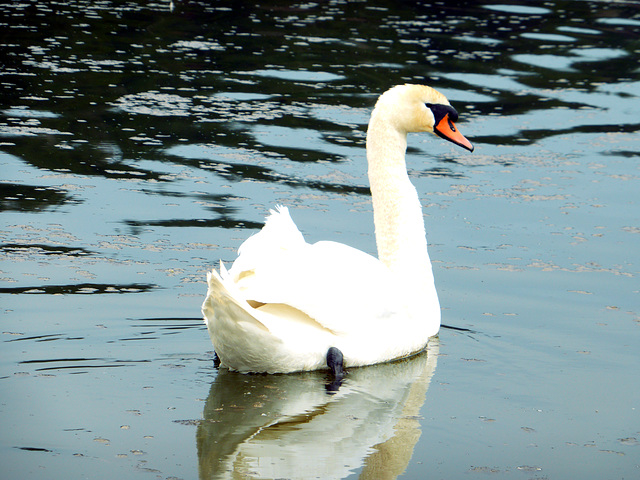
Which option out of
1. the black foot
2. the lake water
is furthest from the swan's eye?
the black foot

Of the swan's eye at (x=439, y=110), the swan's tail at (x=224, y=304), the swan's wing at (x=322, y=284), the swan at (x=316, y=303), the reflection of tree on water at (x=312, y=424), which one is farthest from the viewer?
the swan's eye at (x=439, y=110)

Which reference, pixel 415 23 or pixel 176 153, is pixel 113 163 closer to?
pixel 176 153

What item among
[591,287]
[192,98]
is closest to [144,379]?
[591,287]

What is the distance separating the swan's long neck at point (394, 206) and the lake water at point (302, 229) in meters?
0.58

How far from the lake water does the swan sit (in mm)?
156

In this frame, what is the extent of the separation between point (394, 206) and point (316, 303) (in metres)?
1.35

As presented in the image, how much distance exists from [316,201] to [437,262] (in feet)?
5.26

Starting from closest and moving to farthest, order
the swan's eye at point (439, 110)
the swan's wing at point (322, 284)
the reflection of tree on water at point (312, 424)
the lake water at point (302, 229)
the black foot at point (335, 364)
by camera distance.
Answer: the reflection of tree on water at point (312, 424), the lake water at point (302, 229), the swan's wing at point (322, 284), the black foot at point (335, 364), the swan's eye at point (439, 110)

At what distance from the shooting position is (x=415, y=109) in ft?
23.2

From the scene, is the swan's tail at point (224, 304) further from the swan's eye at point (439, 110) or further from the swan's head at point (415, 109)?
the swan's eye at point (439, 110)

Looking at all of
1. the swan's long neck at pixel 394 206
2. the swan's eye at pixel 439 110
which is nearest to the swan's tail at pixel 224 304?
the swan's long neck at pixel 394 206

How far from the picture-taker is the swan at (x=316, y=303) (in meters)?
5.70

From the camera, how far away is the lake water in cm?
522

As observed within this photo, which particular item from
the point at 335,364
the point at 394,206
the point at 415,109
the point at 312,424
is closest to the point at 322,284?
the point at 335,364
